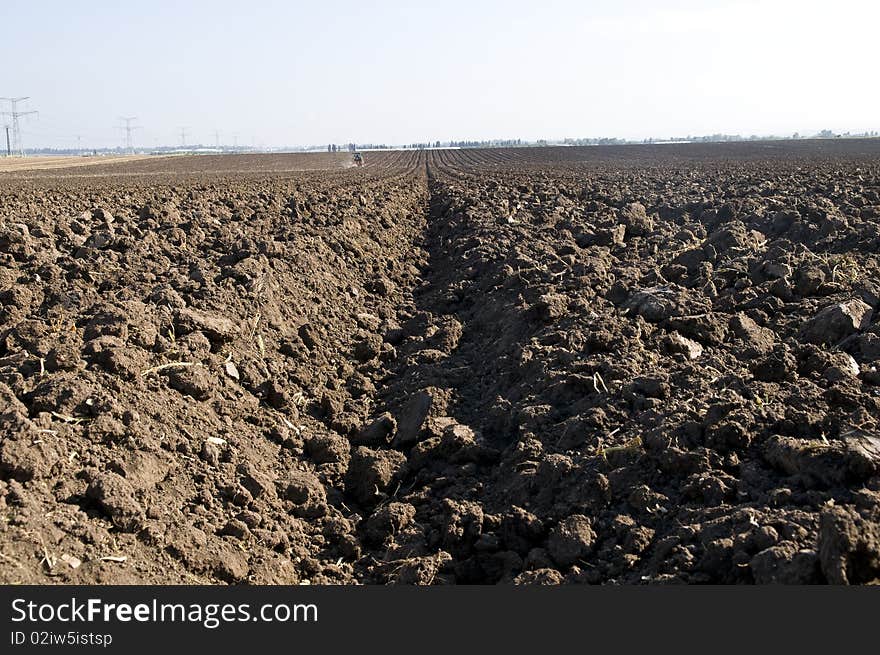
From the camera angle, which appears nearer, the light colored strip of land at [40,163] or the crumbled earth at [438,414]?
the crumbled earth at [438,414]

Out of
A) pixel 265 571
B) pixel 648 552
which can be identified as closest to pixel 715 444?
pixel 648 552

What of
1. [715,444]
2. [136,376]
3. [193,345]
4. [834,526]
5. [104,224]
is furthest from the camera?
[104,224]

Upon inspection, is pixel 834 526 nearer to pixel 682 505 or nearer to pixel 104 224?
pixel 682 505

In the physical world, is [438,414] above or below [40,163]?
below

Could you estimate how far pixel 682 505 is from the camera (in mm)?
4141

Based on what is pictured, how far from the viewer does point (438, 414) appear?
622 centimetres

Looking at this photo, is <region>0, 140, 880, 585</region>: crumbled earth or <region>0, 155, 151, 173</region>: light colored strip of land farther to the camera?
<region>0, 155, 151, 173</region>: light colored strip of land

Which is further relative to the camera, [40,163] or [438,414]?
[40,163]

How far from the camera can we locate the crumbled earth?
12.6 feet

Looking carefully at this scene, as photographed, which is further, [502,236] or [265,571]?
[502,236]

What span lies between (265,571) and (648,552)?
2.18 meters

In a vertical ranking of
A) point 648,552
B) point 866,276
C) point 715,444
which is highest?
point 866,276

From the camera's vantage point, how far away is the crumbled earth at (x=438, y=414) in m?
3.85

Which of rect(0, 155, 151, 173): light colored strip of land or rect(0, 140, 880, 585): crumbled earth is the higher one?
rect(0, 155, 151, 173): light colored strip of land
